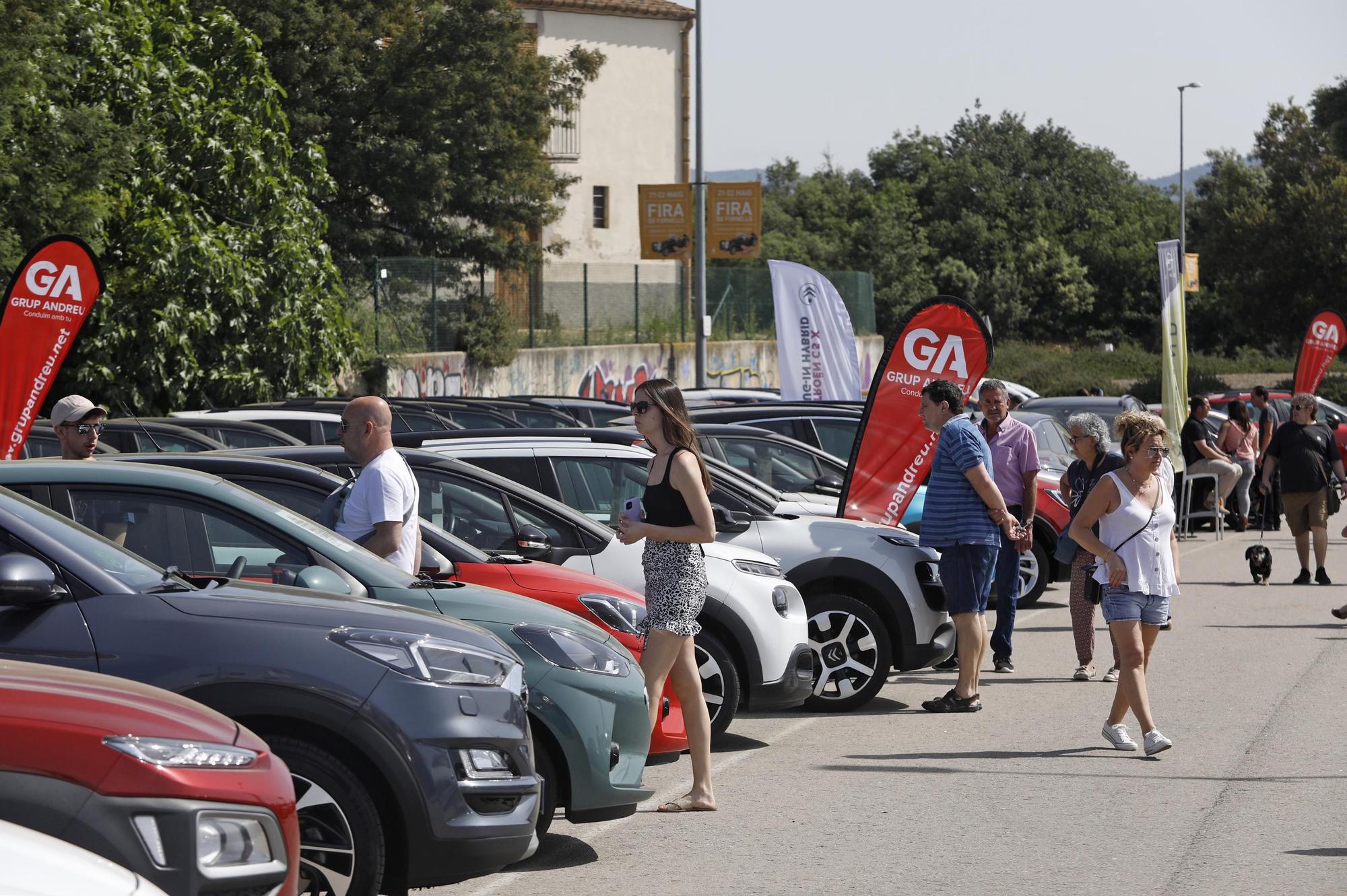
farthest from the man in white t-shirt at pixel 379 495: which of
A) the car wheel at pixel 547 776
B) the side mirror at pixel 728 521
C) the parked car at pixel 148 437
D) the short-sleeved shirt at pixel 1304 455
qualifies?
the short-sleeved shirt at pixel 1304 455

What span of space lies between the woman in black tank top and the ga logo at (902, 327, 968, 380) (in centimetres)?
565

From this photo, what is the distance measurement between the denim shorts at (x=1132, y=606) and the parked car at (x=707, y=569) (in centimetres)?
160

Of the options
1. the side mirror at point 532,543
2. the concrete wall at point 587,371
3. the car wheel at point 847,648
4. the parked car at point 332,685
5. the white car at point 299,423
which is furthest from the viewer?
the concrete wall at point 587,371

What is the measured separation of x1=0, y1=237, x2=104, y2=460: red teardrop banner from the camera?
43.3 feet

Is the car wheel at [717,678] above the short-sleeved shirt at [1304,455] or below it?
below

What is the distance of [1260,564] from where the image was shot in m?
16.3

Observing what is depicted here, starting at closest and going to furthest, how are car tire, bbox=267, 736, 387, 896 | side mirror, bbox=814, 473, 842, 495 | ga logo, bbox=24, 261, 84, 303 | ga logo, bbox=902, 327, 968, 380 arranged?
car tire, bbox=267, 736, 387, 896 < ga logo, bbox=902, 327, 968, 380 < ga logo, bbox=24, 261, 84, 303 < side mirror, bbox=814, 473, 842, 495

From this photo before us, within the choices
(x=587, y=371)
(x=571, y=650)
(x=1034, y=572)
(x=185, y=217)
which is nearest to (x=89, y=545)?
(x=571, y=650)

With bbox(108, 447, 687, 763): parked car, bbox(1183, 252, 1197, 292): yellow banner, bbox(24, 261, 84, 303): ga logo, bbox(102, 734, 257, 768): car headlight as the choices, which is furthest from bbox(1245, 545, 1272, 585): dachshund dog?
bbox(1183, 252, 1197, 292): yellow banner

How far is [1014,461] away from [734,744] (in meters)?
3.47

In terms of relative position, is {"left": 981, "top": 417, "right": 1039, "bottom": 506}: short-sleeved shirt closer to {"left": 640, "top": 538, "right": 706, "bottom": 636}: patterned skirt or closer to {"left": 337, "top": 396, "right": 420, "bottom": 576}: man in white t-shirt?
{"left": 640, "top": 538, "right": 706, "bottom": 636}: patterned skirt

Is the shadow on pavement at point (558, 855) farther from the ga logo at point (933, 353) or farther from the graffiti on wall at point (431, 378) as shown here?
the graffiti on wall at point (431, 378)

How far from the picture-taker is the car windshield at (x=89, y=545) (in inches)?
203

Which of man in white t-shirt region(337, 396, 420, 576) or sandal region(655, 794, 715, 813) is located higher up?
man in white t-shirt region(337, 396, 420, 576)
